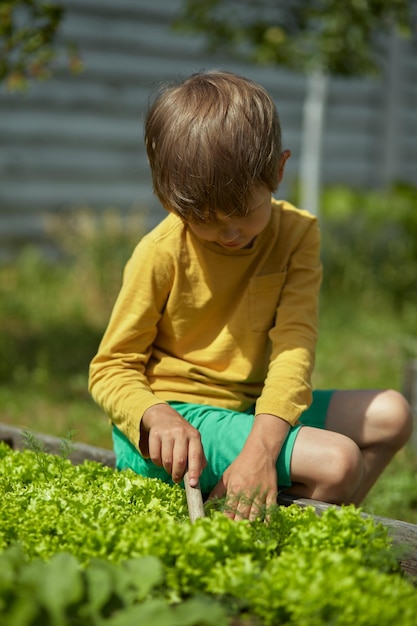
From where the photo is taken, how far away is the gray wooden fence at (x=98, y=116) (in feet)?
24.7

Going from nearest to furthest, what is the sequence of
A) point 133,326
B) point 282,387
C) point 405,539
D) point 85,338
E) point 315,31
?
point 405,539 < point 282,387 < point 133,326 < point 85,338 < point 315,31

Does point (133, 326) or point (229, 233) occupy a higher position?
point (229, 233)

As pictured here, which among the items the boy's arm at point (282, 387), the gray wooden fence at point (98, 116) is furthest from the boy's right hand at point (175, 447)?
the gray wooden fence at point (98, 116)

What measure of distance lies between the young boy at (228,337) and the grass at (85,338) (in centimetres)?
80

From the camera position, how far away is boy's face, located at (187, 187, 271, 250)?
89.0 inches

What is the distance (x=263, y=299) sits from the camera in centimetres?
261

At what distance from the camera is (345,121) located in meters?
9.59

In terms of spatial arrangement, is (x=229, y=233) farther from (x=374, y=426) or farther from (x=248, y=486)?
(x=374, y=426)

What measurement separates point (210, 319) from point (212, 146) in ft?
1.96

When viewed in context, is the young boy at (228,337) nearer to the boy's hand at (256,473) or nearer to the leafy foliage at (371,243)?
the boy's hand at (256,473)

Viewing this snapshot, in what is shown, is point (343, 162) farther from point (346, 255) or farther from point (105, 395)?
point (105, 395)

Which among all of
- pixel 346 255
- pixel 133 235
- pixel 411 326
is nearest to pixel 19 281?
pixel 133 235

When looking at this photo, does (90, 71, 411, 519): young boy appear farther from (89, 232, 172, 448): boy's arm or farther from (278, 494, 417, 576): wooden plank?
(278, 494, 417, 576): wooden plank

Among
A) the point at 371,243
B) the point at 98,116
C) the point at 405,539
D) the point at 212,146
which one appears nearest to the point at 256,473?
the point at 405,539
